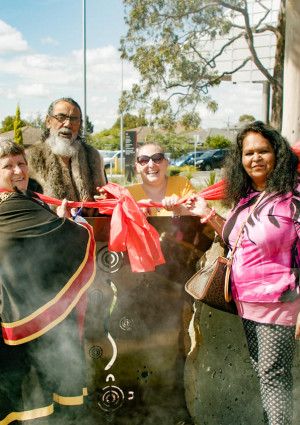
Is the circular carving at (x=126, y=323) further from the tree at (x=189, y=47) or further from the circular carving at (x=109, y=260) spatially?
the tree at (x=189, y=47)

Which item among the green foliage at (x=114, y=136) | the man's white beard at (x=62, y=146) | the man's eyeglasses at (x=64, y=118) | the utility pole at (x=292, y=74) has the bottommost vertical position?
the green foliage at (x=114, y=136)

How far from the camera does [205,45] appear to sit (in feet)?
49.7

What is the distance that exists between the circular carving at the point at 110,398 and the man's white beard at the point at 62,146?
51.7 inches

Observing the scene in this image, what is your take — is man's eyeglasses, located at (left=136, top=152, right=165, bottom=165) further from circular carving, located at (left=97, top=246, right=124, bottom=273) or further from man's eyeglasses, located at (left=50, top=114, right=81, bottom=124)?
circular carving, located at (left=97, top=246, right=124, bottom=273)

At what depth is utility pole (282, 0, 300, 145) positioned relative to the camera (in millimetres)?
4414

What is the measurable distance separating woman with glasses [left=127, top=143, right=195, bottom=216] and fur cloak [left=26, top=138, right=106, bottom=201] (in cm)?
26

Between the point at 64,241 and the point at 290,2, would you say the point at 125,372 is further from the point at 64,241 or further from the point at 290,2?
the point at 290,2

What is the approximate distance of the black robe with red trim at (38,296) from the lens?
7.39 ft

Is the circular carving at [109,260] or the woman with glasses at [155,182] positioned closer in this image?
the circular carving at [109,260]

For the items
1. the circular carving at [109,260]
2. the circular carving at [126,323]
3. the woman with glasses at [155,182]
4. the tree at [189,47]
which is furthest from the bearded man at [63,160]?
the tree at [189,47]

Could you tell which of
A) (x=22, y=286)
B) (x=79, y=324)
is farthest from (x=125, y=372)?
(x=22, y=286)

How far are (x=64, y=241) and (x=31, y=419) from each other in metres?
0.83

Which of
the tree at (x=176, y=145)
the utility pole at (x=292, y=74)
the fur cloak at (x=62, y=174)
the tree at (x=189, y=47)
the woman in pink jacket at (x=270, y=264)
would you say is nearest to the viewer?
the woman in pink jacket at (x=270, y=264)

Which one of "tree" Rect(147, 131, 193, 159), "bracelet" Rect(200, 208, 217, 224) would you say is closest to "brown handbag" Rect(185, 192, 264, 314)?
"bracelet" Rect(200, 208, 217, 224)
